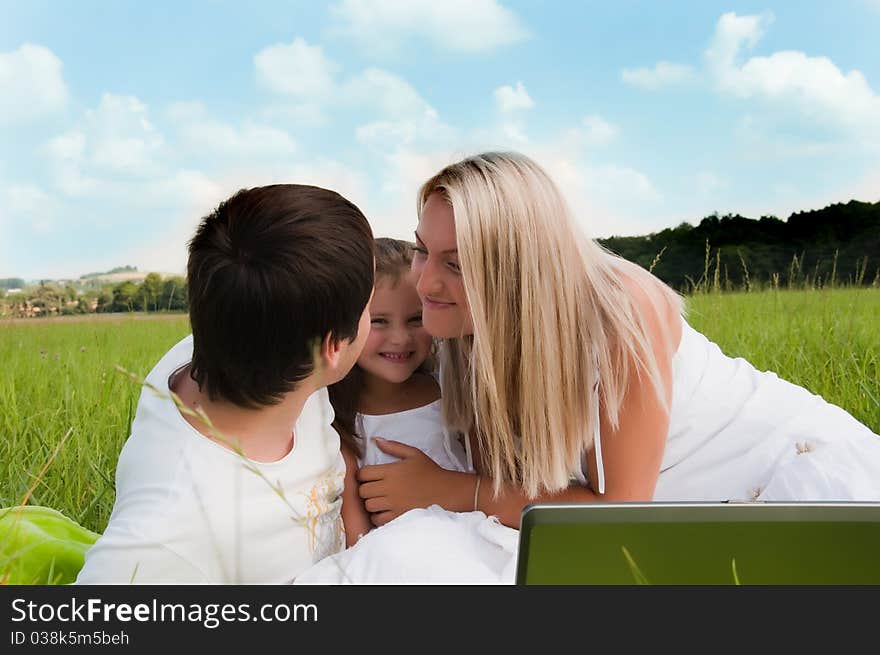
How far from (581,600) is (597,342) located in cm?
116

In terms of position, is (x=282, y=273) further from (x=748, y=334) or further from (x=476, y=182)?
(x=748, y=334)

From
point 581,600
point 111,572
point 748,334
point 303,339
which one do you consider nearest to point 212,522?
point 111,572

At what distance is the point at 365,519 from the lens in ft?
6.85

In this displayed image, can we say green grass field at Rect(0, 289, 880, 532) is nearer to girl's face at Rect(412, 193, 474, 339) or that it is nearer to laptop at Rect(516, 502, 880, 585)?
girl's face at Rect(412, 193, 474, 339)

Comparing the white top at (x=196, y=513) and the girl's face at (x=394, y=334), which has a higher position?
the girl's face at (x=394, y=334)

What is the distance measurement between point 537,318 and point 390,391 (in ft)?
1.86

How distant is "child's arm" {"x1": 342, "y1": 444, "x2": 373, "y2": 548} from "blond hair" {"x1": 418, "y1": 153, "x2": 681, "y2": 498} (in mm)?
338

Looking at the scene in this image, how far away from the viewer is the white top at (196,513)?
1.45 metres

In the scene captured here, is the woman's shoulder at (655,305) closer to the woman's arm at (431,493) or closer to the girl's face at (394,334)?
the woman's arm at (431,493)

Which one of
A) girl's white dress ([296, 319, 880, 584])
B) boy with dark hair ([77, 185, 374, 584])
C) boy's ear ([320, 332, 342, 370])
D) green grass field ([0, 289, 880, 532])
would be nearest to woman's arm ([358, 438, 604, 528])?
girl's white dress ([296, 319, 880, 584])

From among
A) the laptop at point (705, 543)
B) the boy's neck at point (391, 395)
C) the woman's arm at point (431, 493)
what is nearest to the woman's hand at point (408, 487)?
the woman's arm at point (431, 493)

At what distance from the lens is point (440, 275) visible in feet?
6.26

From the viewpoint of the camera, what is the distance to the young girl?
215 cm

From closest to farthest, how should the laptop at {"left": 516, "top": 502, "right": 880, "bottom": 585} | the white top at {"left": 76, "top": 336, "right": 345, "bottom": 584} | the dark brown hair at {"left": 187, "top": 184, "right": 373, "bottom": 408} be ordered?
the laptop at {"left": 516, "top": 502, "right": 880, "bottom": 585}, the white top at {"left": 76, "top": 336, "right": 345, "bottom": 584}, the dark brown hair at {"left": 187, "top": 184, "right": 373, "bottom": 408}
